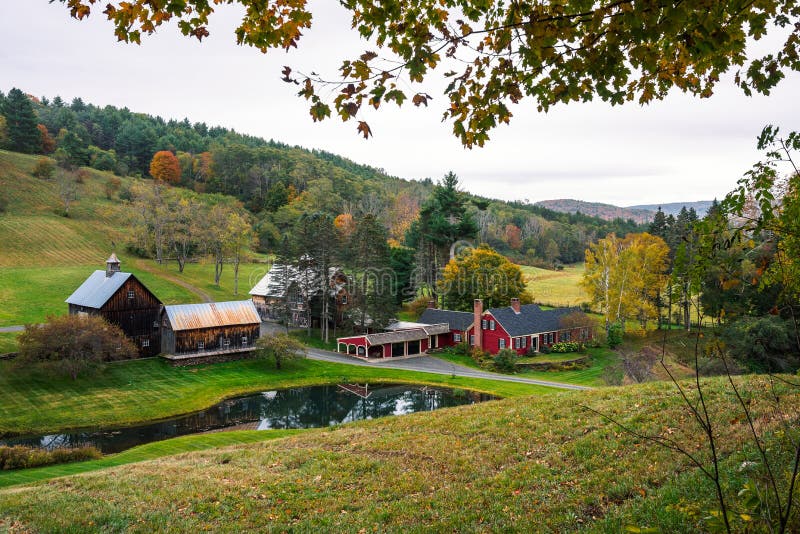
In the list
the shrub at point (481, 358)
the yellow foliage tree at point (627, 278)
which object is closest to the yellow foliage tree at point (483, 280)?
the yellow foliage tree at point (627, 278)

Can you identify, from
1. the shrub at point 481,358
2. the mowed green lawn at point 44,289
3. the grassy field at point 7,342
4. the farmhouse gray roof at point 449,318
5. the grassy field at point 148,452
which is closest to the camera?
the grassy field at point 148,452

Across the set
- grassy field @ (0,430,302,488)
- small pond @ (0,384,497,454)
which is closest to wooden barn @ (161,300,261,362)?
small pond @ (0,384,497,454)

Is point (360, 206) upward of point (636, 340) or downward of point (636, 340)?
upward

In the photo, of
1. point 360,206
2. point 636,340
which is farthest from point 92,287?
point 360,206

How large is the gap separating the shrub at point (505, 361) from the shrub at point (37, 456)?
2897cm

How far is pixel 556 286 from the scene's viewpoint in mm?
77250

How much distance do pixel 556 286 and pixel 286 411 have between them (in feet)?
182

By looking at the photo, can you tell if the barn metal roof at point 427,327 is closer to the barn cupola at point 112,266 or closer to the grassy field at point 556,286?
the grassy field at point 556,286

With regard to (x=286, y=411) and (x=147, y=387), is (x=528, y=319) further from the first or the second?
(x=147, y=387)

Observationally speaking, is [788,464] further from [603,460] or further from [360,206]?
[360,206]

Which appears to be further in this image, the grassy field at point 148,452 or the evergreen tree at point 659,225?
the evergreen tree at point 659,225

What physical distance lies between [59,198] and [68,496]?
8305 cm

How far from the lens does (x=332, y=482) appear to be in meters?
10.4

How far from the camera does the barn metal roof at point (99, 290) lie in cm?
3825
